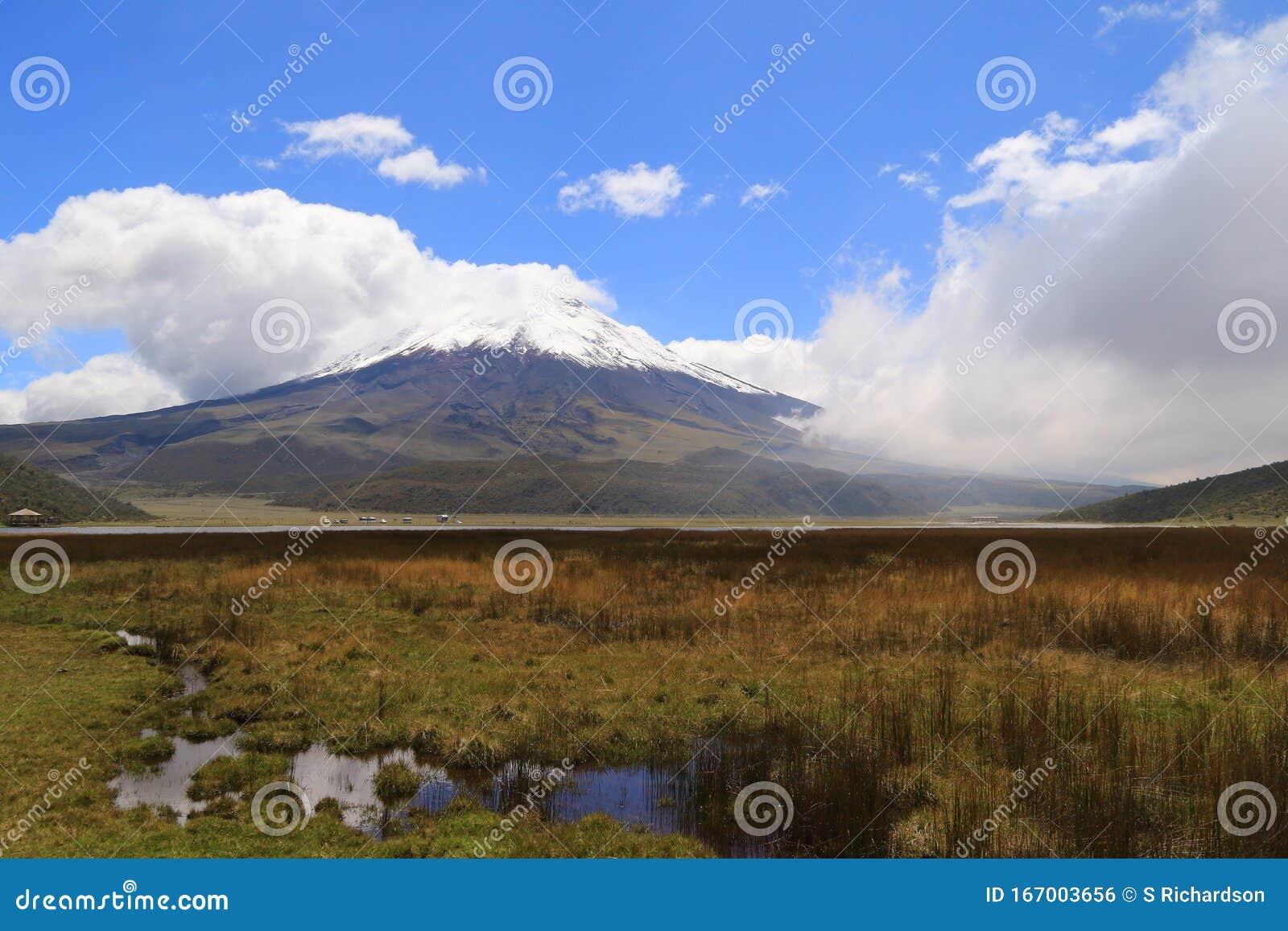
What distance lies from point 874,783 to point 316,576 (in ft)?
71.1

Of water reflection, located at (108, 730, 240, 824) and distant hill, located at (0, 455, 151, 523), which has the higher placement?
distant hill, located at (0, 455, 151, 523)

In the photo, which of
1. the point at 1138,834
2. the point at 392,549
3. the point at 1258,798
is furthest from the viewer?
the point at 392,549

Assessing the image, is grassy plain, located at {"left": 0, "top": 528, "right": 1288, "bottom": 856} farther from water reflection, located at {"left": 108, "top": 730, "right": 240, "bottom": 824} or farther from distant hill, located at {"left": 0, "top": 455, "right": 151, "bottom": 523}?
distant hill, located at {"left": 0, "top": 455, "right": 151, "bottom": 523}

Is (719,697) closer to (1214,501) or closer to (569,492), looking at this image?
(1214,501)

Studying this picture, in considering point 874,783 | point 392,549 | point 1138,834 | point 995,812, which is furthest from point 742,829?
point 392,549

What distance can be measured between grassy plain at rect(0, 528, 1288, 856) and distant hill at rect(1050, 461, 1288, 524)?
64892mm

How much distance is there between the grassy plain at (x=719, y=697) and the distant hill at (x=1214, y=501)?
6489 centimetres

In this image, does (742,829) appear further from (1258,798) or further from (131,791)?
(131,791)

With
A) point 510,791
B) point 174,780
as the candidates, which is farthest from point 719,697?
point 174,780

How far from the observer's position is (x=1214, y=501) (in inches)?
3204

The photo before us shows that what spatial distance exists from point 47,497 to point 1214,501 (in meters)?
143

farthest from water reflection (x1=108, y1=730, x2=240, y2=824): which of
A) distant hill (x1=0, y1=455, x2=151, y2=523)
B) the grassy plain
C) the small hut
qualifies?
distant hill (x1=0, y1=455, x2=151, y2=523)

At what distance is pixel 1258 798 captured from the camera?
7875mm

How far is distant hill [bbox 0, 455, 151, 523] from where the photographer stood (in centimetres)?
8444
